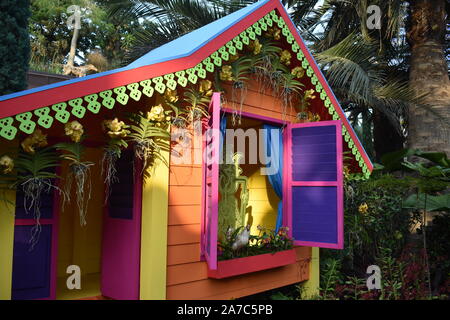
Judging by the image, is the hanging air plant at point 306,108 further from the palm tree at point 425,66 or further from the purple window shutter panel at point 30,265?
the purple window shutter panel at point 30,265

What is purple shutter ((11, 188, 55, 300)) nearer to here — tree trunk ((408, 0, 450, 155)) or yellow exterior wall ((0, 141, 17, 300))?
yellow exterior wall ((0, 141, 17, 300))

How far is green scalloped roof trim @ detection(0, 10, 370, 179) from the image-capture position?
2.79 meters

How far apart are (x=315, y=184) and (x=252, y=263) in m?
1.27

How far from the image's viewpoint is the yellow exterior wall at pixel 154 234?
3660 mm

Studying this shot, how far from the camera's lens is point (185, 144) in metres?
4.05

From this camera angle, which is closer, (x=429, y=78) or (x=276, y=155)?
(x=276, y=155)

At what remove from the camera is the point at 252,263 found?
441 cm

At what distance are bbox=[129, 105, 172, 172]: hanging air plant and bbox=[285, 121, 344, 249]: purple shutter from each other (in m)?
1.96

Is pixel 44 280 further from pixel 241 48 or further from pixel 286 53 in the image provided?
pixel 286 53

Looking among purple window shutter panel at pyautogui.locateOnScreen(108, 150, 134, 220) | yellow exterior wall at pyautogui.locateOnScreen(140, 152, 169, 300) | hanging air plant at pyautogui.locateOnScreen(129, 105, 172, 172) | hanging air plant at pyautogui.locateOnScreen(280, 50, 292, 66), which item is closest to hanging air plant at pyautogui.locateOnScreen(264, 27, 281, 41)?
hanging air plant at pyautogui.locateOnScreen(280, 50, 292, 66)

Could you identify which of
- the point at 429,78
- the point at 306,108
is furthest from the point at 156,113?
the point at 429,78

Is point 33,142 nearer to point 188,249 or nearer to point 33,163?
point 33,163
